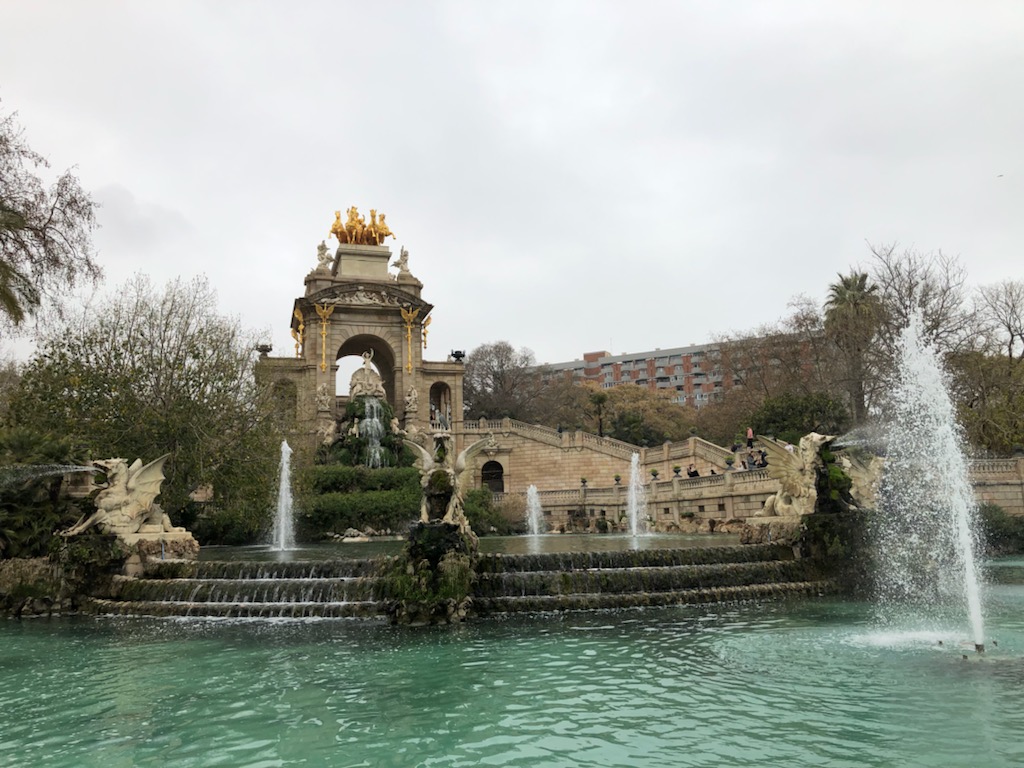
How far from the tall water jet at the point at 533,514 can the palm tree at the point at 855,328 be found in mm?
14983

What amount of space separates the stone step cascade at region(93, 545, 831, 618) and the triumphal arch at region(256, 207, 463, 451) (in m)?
27.2

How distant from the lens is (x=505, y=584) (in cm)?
1298

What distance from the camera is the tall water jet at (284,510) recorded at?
25453mm

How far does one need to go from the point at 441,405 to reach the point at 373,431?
53.3 ft

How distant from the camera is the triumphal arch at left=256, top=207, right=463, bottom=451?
45.5 metres

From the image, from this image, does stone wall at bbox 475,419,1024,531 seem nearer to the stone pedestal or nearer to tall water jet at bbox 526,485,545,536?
tall water jet at bbox 526,485,545,536

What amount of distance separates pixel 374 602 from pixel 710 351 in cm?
5179

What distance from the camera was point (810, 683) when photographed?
300 inches

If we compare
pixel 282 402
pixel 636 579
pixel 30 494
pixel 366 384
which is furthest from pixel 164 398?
pixel 366 384

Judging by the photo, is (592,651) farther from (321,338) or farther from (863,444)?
(321,338)

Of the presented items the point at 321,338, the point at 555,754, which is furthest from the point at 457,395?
the point at 555,754

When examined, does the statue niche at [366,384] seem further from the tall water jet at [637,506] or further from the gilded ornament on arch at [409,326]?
the tall water jet at [637,506]

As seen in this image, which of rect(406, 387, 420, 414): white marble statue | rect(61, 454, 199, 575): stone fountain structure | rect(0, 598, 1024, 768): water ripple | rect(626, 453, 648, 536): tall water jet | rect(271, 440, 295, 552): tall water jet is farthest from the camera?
rect(406, 387, 420, 414): white marble statue

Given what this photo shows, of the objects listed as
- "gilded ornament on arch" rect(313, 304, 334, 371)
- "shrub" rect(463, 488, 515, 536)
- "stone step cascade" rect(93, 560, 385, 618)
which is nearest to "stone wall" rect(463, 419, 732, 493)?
"gilded ornament on arch" rect(313, 304, 334, 371)
